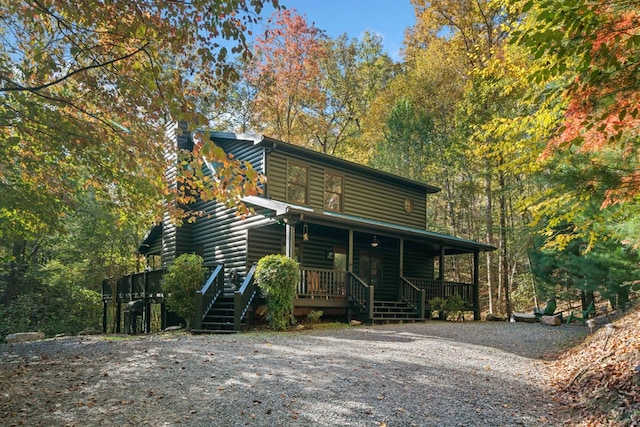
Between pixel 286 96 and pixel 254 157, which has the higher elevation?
pixel 286 96

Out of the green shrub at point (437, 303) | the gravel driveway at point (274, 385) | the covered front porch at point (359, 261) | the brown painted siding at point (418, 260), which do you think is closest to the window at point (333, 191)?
the covered front porch at point (359, 261)

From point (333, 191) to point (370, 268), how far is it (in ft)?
11.4

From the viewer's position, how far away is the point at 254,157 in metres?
15.1

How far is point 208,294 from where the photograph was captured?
12.3 metres

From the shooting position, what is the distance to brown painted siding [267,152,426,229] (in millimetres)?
Answer: 14961

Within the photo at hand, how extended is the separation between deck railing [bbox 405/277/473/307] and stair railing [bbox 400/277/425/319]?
27 cm

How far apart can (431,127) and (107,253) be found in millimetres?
19121

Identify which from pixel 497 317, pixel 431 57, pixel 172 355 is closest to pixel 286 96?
pixel 431 57

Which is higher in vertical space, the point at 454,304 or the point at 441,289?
the point at 441,289

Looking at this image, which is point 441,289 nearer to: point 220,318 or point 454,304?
point 454,304

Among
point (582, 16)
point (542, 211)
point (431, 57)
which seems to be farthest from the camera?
point (431, 57)

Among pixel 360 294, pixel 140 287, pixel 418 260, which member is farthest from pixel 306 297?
pixel 418 260

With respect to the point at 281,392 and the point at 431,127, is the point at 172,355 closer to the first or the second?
the point at 281,392

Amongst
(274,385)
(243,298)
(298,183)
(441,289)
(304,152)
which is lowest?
(274,385)
